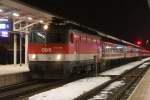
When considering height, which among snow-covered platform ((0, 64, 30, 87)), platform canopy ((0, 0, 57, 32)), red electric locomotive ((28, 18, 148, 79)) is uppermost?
platform canopy ((0, 0, 57, 32))

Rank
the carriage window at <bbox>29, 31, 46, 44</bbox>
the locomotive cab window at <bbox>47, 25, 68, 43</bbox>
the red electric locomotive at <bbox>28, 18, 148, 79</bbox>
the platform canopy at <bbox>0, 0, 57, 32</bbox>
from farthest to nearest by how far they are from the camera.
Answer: the carriage window at <bbox>29, 31, 46, 44</bbox> → the locomotive cab window at <bbox>47, 25, 68, 43</bbox> → the red electric locomotive at <bbox>28, 18, 148, 79</bbox> → the platform canopy at <bbox>0, 0, 57, 32</bbox>

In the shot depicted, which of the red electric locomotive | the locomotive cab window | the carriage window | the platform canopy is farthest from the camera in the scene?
the carriage window

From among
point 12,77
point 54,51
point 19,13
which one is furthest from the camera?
point 19,13

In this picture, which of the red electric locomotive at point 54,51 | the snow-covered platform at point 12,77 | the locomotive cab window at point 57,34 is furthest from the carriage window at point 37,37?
the snow-covered platform at point 12,77

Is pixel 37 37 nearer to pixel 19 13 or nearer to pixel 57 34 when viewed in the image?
pixel 57 34

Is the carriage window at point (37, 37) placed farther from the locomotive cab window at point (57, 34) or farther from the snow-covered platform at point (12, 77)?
the snow-covered platform at point (12, 77)

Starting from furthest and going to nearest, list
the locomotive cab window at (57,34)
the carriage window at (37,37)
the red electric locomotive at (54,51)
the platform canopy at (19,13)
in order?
the carriage window at (37,37)
the locomotive cab window at (57,34)
the red electric locomotive at (54,51)
the platform canopy at (19,13)

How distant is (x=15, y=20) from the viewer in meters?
29.7

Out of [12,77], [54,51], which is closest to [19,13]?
[54,51]

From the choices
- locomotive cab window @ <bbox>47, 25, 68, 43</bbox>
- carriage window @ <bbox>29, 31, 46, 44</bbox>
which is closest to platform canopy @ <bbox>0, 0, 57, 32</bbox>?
A: carriage window @ <bbox>29, 31, 46, 44</bbox>

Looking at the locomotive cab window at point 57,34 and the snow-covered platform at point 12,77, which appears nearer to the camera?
the snow-covered platform at point 12,77

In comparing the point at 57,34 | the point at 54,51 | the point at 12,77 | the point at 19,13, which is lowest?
→ the point at 12,77

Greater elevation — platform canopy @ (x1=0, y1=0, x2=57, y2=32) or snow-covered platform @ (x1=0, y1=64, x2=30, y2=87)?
platform canopy @ (x1=0, y1=0, x2=57, y2=32)

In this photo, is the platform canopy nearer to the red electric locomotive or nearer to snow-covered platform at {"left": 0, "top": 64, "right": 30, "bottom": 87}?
the red electric locomotive
